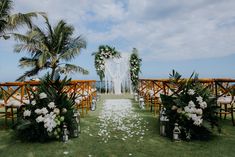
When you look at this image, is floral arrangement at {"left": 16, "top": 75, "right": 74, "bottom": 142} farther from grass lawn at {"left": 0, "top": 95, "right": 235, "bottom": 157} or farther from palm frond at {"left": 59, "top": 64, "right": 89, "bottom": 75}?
palm frond at {"left": 59, "top": 64, "right": 89, "bottom": 75}

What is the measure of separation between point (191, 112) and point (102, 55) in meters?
10.6

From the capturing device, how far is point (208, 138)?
154 inches

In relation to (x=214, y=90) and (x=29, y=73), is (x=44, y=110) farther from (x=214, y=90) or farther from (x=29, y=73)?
(x=29, y=73)

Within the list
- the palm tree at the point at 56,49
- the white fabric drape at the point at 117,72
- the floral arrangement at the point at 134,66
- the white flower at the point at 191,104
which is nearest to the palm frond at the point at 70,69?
the palm tree at the point at 56,49

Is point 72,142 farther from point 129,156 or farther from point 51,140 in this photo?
point 129,156

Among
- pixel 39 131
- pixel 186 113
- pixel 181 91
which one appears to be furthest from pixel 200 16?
pixel 39 131

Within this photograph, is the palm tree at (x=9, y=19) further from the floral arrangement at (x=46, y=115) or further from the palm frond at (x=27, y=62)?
the floral arrangement at (x=46, y=115)

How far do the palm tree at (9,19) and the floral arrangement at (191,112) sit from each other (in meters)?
8.68

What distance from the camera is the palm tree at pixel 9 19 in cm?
1070

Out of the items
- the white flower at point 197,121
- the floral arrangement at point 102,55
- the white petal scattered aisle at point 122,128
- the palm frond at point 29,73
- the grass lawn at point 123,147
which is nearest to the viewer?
the grass lawn at point 123,147

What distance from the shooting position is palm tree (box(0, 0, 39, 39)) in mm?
10701

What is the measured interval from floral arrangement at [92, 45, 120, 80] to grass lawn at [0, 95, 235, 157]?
10.1 meters

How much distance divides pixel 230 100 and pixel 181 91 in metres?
1.22

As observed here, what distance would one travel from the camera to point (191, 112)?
3840mm
